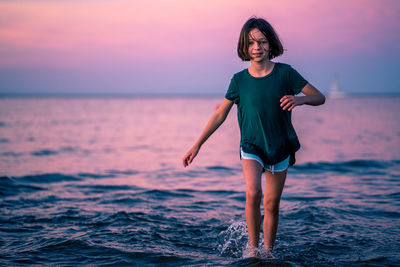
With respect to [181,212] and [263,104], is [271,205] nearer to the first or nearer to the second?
[263,104]

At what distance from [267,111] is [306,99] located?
378mm

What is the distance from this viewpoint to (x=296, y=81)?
390 centimetres

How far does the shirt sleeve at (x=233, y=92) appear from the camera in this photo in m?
4.10

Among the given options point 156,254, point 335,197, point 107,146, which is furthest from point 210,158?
point 156,254

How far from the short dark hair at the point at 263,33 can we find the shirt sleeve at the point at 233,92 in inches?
11.0

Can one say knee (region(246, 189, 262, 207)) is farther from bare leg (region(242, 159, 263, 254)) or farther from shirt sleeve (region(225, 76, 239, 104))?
shirt sleeve (region(225, 76, 239, 104))

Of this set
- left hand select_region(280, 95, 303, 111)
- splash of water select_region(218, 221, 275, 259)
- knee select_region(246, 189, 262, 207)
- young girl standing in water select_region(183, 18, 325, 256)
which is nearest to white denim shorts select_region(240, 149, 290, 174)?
young girl standing in water select_region(183, 18, 325, 256)

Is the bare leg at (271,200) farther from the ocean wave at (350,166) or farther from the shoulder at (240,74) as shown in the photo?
the ocean wave at (350,166)

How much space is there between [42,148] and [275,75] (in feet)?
48.8

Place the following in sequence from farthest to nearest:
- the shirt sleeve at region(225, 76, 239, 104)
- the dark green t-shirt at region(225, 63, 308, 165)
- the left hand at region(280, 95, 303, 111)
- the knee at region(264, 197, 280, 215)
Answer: the knee at region(264, 197, 280, 215)
the shirt sleeve at region(225, 76, 239, 104)
the dark green t-shirt at region(225, 63, 308, 165)
the left hand at region(280, 95, 303, 111)

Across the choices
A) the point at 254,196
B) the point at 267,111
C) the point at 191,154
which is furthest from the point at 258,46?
the point at 254,196

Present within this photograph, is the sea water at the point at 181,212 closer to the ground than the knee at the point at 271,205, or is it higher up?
closer to the ground

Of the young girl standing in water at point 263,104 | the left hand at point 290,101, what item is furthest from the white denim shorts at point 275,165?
the left hand at point 290,101

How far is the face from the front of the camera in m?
3.94
